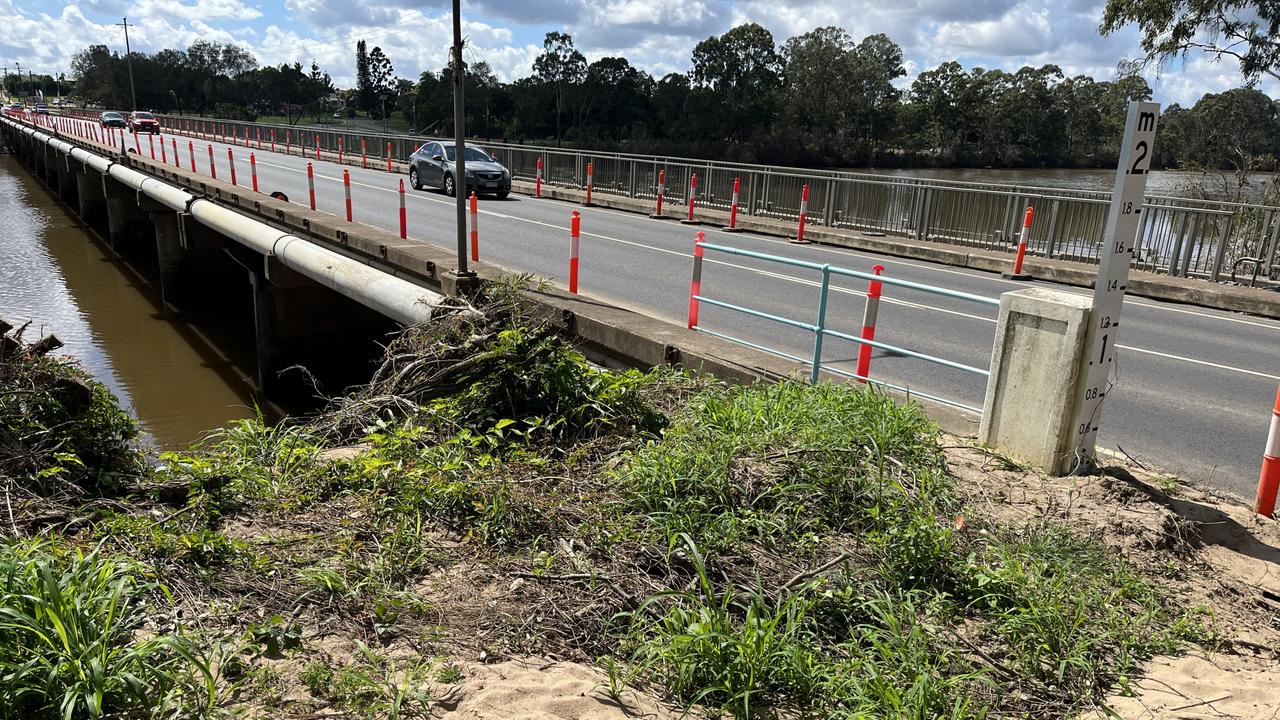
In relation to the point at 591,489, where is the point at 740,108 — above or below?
above

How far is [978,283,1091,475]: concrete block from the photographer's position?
518cm

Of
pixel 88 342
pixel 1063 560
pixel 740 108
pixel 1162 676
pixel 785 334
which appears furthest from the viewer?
pixel 740 108

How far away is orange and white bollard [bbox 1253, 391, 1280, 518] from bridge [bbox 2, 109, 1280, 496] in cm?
73

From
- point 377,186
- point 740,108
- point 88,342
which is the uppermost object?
point 740,108

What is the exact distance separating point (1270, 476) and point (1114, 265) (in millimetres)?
1541

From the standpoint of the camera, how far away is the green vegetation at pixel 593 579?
3.17 metres

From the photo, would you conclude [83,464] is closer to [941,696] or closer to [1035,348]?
[941,696]

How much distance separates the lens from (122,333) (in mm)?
19438

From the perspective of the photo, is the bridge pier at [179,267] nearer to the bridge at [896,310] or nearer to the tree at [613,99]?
the bridge at [896,310]

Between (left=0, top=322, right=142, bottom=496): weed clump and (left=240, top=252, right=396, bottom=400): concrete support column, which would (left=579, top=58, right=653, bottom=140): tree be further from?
(left=0, top=322, right=142, bottom=496): weed clump

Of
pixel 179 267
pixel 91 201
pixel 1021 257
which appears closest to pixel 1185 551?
pixel 1021 257

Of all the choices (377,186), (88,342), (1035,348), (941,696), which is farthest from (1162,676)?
(377,186)

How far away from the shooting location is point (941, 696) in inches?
128

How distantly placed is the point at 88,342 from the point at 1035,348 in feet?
63.1
